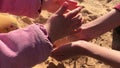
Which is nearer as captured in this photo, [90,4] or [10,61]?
[10,61]

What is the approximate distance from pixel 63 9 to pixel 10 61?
0.34 meters

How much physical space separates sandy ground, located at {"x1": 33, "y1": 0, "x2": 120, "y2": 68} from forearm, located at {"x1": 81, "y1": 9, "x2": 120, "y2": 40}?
153 mm

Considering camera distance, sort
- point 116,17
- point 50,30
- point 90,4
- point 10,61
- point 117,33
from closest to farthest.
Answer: point 10,61
point 50,30
point 116,17
point 117,33
point 90,4

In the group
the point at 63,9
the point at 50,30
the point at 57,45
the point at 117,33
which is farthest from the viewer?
the point at 117,33

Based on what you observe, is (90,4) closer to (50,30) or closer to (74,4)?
(74,4)

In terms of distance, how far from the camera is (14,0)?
1307 mm

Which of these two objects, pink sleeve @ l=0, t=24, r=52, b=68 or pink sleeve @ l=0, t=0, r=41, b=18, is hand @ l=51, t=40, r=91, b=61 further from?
pink sleeve @ l=0, t=24, r=52, b=68

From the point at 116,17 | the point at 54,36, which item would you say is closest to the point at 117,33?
the point at 116,17

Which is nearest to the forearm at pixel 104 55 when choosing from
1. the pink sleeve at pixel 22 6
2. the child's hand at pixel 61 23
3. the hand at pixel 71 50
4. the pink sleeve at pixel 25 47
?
the hand at pixel 71 50

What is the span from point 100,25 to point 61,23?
527 millimetres

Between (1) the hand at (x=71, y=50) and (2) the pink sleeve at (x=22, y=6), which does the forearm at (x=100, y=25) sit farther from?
(2) the pink sleeve at (x=22, y=6)

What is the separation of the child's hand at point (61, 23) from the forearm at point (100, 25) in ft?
1.15

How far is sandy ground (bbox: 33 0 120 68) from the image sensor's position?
1.63 meters

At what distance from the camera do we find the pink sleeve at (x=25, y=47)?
88cm
